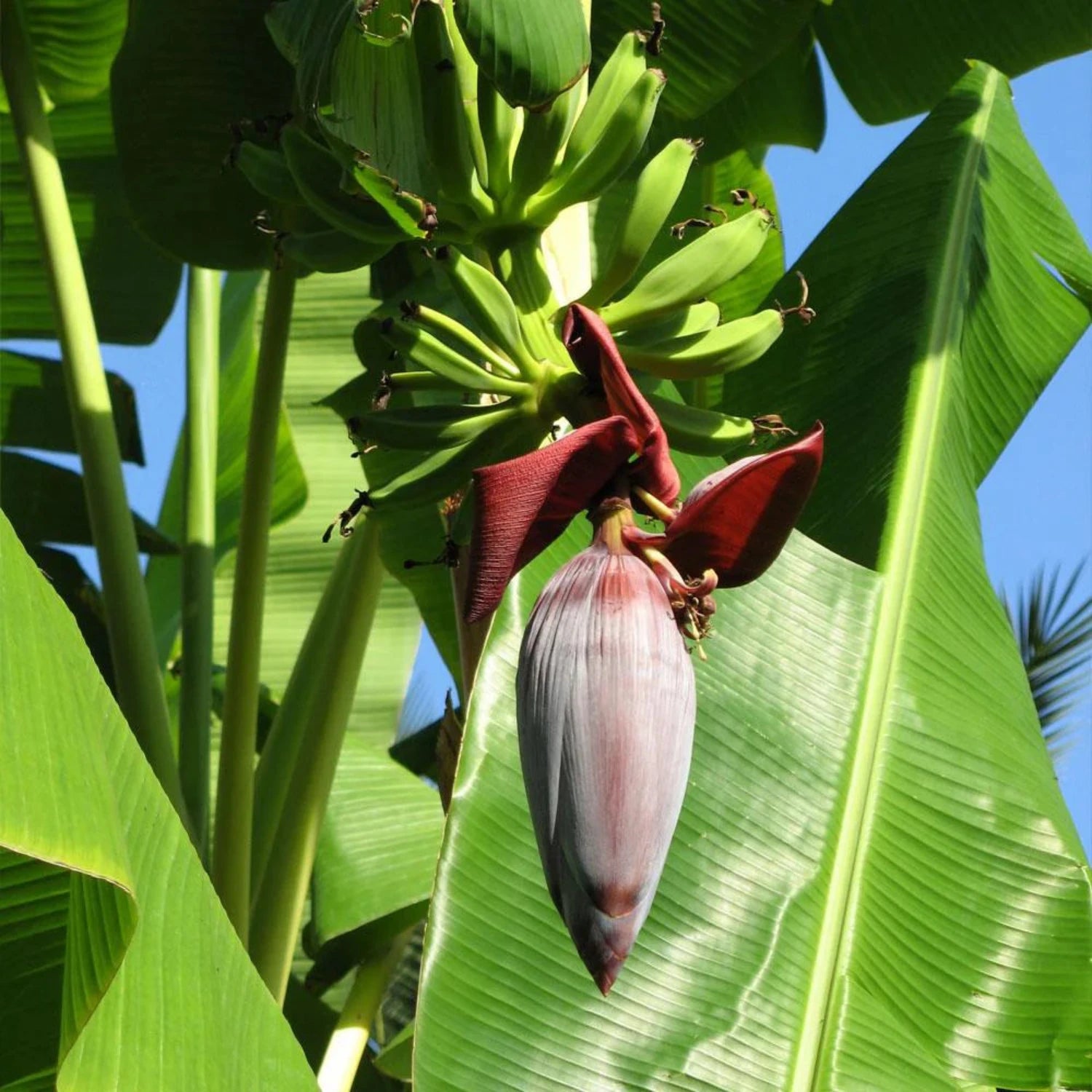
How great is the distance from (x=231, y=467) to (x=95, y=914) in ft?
4.79

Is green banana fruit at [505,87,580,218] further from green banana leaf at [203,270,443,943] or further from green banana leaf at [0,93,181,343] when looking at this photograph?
green banana leaf at [203,270,443,943]

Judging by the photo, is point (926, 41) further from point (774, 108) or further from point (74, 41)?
point (74, 41)

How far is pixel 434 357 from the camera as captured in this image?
2.66 feet

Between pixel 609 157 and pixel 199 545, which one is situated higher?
pixel 609 157

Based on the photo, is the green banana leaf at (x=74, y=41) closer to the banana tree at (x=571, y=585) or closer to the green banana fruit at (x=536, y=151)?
the banana tree at (x=571, y=585)

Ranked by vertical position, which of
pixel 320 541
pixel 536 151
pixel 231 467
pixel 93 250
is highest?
pixel 536 151

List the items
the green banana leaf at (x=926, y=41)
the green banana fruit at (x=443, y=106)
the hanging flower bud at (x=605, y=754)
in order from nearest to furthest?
the hanging flower bud at (x=605, y=754), the green banana fruit at (x=443, y=106), the green banana leaf at (x=926, y=41)

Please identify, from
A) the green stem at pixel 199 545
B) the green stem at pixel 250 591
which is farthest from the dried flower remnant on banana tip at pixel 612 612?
the green stem at pixel 199 545

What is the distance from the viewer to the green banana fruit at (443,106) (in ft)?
2.52

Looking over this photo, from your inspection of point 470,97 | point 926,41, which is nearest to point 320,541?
point 926,41

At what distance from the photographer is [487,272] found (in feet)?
2.62

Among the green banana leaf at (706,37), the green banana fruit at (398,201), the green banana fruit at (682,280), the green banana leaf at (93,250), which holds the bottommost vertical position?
the green banana leaf at (93,250)

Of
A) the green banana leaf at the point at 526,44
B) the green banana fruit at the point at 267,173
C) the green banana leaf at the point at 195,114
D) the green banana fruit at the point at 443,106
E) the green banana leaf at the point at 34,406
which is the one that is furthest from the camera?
the green banana leaf at the point at 34,406

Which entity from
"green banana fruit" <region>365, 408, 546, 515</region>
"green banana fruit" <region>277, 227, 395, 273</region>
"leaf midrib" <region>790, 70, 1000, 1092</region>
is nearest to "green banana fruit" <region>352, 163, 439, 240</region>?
"green banana fruit" <region>365, 408, 546, 515</region>
